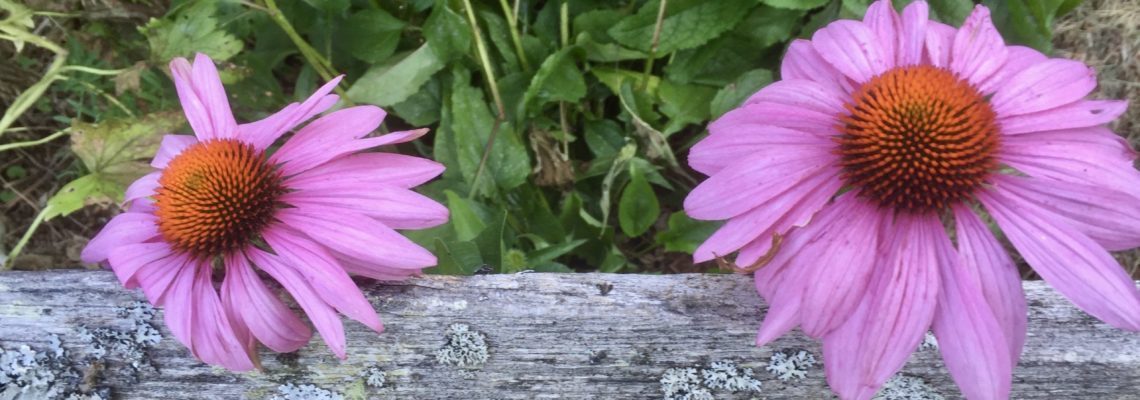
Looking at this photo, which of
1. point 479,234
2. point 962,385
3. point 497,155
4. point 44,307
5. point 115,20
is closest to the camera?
point 962,385

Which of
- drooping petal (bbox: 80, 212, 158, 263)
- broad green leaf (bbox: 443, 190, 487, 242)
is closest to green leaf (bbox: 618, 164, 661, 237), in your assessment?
broad green leaf (bbox: 443, 190, 487, 242)

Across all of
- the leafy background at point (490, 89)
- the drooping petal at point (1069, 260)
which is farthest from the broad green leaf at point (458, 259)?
the drooping petal at point (1069, 260)

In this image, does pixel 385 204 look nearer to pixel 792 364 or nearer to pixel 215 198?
pixel 215 198

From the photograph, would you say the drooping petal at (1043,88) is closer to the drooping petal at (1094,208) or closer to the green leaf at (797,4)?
the drooping petal at (1094,208)

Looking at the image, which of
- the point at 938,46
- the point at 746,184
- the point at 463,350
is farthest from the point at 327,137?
the point at 938,46

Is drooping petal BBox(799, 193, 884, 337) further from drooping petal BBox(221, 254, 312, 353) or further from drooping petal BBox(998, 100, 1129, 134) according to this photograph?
drooping petal BBox(221, 254, 312, 353)

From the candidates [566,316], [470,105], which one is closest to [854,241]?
[566,316]

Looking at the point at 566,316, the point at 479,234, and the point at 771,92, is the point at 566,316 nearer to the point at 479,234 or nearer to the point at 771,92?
the point at 479,234
